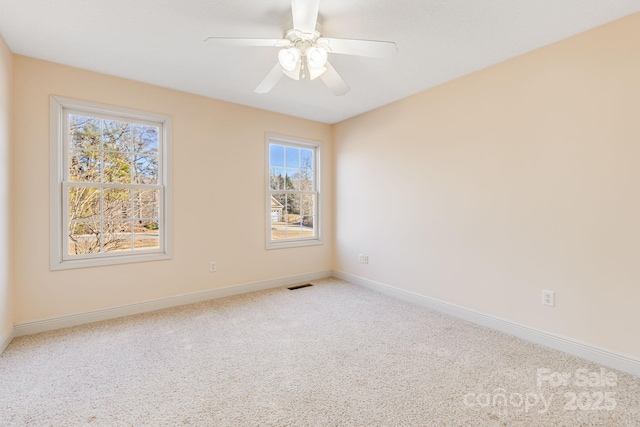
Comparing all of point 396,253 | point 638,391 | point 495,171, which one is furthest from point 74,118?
point 638,391

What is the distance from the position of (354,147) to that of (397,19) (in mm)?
2224

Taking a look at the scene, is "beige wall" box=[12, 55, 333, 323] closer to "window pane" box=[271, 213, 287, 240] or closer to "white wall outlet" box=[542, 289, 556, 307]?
"window pane" box=[271, 213, 287, 240]

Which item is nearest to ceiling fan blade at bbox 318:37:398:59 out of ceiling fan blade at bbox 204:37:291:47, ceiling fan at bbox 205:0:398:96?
ceiling fan at bbox 205:0:398:96

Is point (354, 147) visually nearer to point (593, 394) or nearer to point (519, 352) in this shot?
point (519, 352)

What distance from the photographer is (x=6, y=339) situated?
2.32m

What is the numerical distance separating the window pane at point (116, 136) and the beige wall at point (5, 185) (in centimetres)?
69

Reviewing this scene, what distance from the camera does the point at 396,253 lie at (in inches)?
143

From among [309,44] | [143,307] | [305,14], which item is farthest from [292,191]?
[305,14]

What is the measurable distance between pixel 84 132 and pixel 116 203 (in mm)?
756

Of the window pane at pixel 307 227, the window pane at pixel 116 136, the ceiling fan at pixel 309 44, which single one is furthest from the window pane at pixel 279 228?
the ceiling fan at pixel 309 44

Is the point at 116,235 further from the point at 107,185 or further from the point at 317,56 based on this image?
the point at 317,56

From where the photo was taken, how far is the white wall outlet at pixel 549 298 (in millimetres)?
2330

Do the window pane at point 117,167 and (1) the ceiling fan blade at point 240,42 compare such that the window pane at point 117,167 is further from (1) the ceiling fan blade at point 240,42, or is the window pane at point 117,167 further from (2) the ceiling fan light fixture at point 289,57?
(2) the ceiling fan light fixture at point 289,57

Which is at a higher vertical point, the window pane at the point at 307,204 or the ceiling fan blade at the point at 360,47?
the ceiling fan blade at the point at 360,47
